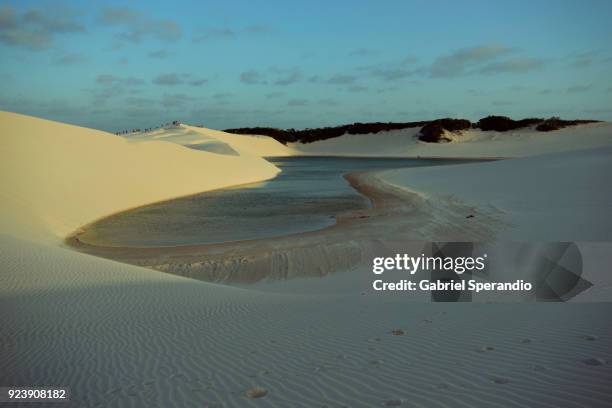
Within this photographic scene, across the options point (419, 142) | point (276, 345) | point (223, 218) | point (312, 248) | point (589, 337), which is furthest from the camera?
point (419, 142)

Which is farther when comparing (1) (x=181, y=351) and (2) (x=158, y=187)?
→ (2) (x=158, y=187)

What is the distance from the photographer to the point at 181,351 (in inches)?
188

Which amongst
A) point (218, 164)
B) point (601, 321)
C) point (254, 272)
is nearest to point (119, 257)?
point (254, 272)

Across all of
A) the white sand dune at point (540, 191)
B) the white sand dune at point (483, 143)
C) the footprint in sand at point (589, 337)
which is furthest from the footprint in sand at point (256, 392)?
the white sand dune at point (483, 143)

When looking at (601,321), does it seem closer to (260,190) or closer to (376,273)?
(376,273)

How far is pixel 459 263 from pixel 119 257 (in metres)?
7.51

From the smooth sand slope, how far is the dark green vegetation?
8213 centimetres

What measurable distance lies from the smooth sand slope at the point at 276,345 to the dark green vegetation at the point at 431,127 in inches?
3234

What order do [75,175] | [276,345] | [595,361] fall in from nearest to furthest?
1. [595,361]
2. [276,345]
3. [75,175]

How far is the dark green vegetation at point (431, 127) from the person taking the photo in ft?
279

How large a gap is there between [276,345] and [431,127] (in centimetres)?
8948

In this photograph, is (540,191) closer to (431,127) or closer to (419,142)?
(419,142)

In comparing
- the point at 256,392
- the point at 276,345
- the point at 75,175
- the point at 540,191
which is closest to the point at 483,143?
the point at 540,191

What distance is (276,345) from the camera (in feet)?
15.8
